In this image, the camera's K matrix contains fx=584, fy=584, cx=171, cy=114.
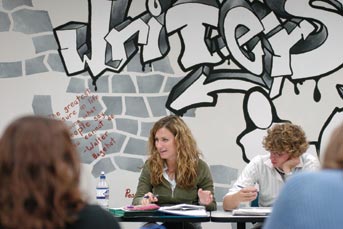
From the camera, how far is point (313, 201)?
1.49 metres

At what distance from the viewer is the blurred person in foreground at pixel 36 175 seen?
4.60ft

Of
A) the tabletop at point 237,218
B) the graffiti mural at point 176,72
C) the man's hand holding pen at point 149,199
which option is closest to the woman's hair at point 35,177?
the tabletop at point 237,218

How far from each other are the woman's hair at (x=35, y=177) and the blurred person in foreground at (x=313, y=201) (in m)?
0.55

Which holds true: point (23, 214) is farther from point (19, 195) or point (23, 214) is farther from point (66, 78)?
point (66, 78)

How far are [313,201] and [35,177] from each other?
2.29 feet

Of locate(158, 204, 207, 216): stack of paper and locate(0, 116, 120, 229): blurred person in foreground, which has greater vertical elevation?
locate(0, 116, 120, 229): blurred person in foreground

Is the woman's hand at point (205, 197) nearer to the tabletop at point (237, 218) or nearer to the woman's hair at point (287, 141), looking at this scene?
the tabletop at point (237, 218)

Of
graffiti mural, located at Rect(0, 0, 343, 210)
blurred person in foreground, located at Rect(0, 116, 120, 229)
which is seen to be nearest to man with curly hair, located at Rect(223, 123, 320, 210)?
graffiti mural, located at Rect(0, 0, 343, 210)

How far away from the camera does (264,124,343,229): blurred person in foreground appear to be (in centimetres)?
148

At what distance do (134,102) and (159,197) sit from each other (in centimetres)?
105

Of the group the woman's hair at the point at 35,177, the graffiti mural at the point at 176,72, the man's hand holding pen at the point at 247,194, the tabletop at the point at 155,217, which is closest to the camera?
the woman's hair at the point at 35,177

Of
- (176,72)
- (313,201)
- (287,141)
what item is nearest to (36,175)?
(313,201)

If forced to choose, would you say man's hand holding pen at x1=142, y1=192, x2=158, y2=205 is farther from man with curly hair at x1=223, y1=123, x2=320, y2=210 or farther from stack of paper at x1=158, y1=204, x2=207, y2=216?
man with curly hair at x1=223, y1=123, x2=320, y2=210

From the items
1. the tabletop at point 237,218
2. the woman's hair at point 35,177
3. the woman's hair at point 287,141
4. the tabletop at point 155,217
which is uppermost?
the woman's hair at point 35,177
